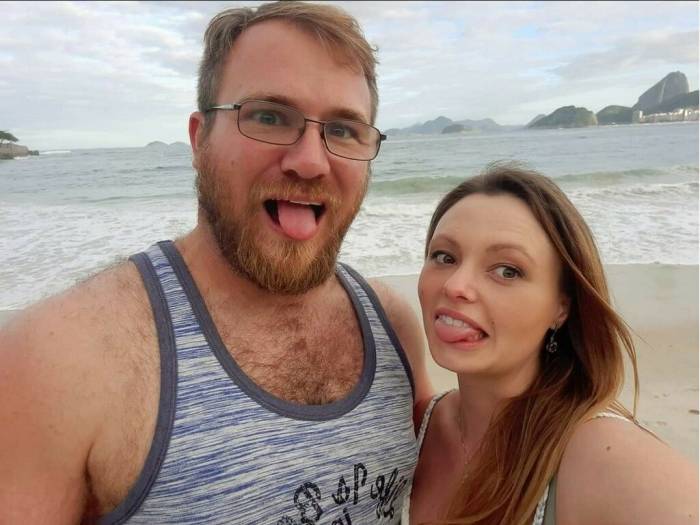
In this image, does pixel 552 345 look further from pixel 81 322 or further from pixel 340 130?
pixel 81 322

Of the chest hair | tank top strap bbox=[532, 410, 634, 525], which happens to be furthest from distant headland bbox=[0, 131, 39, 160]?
tank top strap bbox=[532, 410, 634, 525]

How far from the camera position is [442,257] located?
7.44ft

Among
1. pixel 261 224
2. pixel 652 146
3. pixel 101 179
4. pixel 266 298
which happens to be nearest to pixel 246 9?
pixel 261 224

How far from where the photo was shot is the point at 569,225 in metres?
2.14

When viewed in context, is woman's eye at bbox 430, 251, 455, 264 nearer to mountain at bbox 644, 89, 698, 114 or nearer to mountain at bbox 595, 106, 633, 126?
mountain at bbox 595, 106, 633, 126

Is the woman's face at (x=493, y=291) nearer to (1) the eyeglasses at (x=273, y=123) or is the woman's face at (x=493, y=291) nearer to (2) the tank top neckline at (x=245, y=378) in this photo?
(2) the tank top neckline at (x=245, y=378)

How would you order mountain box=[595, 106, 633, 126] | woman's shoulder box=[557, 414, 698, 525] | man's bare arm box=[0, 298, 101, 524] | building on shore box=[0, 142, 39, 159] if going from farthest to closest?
mountain box=[595, 106, 633, 126] < building on shore box=[0, 142, 39, 159] < woman's shoulder box=[557, 414, 698, 525] < man's bare arm box=[0, 298, 101, 524]

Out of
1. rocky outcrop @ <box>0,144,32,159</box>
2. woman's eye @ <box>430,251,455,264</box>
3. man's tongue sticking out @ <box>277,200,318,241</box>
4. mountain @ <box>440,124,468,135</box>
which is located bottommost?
woman's eye @ <box>430,251,455,264</box>

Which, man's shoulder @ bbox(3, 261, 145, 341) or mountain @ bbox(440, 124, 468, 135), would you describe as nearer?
man's shoulder @ bbox(3, 261, 145, 341)

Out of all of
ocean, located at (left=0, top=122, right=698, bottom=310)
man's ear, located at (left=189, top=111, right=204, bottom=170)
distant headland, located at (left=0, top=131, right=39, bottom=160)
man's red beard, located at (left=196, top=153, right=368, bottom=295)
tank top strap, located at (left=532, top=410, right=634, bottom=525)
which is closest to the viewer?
tank top strap, located at (left=532, top=410, right=634, bottom=525)

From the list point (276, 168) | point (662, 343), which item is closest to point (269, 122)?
point (276, 168)

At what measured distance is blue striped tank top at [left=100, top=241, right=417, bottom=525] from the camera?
153 centimetres

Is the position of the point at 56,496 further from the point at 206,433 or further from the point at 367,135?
the point at 367,135

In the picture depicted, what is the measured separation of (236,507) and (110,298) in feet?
2.54
